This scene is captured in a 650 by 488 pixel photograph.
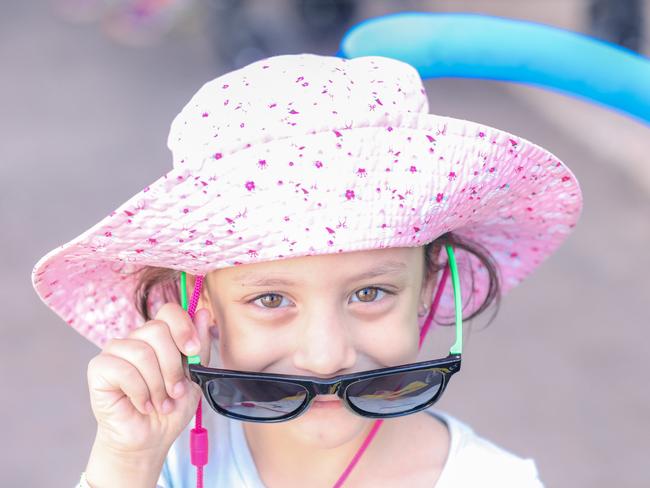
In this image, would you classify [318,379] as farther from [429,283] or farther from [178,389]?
[429,283]

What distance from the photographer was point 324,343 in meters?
1.36

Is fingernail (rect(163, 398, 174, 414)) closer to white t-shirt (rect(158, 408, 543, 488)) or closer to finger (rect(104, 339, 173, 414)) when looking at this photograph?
finger (rect(104, 339, 173, 414))

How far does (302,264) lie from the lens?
1347 mm

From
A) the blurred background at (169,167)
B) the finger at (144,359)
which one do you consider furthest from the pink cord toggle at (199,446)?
the blurred background at (169,167)

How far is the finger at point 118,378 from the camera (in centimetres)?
137

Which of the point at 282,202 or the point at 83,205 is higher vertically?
the point at 83,205

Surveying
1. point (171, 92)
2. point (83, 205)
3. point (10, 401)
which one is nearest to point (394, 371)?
point (10, 401)

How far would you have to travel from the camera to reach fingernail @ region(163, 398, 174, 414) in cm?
142

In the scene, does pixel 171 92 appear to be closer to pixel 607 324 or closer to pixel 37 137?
pixel 37 137

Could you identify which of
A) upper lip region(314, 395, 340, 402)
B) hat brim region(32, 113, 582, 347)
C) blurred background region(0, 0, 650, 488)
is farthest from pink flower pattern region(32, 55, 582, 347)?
blurred background region(0, 0, 650, 488)

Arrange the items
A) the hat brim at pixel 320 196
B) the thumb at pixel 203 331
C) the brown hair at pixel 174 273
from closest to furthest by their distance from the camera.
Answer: the hat brim at pixel 320 196, the thumb at pixel 203 331, the brown hair at pixel 174 273

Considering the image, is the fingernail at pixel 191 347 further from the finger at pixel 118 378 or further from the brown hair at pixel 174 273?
the brown hair at pixel 174 273

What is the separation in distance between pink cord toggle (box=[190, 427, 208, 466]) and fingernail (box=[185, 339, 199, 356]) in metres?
0.14

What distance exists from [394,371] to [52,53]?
5.04 m
